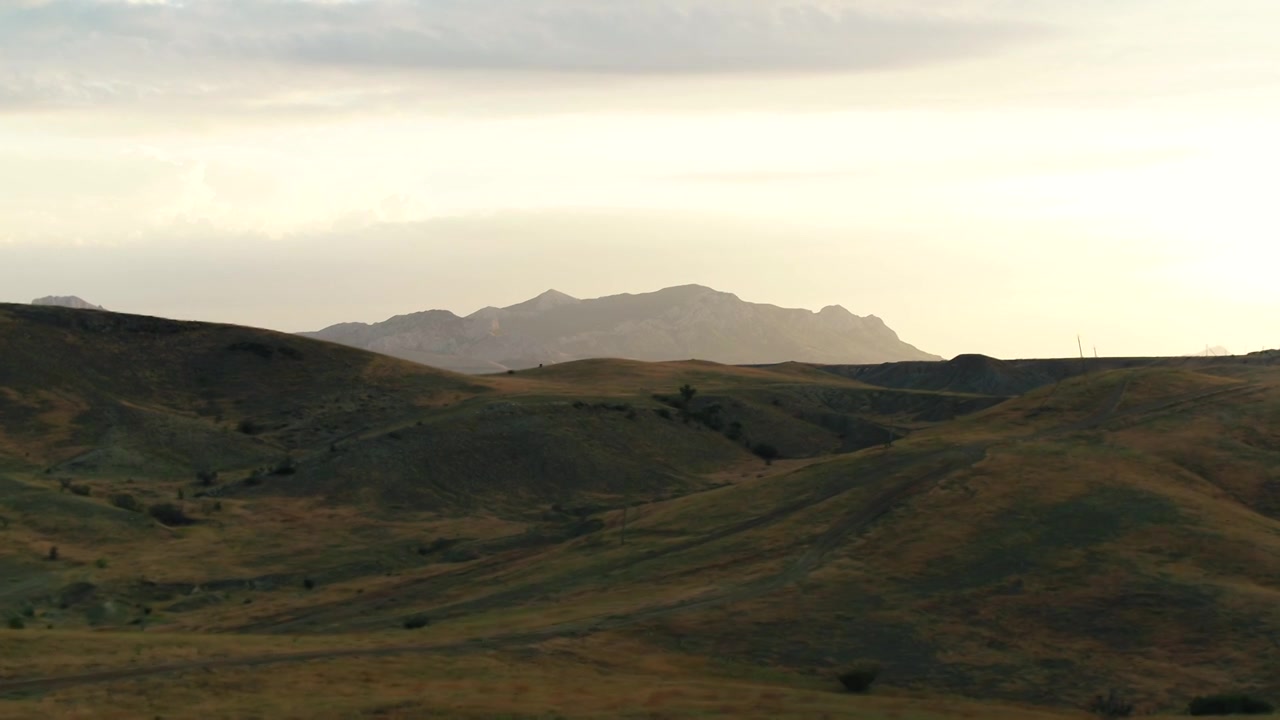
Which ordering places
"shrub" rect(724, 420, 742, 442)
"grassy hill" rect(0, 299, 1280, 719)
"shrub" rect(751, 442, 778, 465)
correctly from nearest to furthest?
1. "grassy hill" rect(0, 299, 1280, 719)
2. "shrub" rect(751, 442, 778, 465)
3. "shrub" rect(724, 420, 742, 442)

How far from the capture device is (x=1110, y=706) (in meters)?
41.4

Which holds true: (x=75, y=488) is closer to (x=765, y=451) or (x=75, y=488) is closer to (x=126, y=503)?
(x=126, y=503)

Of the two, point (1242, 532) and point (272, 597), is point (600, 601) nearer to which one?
point (272, 597)

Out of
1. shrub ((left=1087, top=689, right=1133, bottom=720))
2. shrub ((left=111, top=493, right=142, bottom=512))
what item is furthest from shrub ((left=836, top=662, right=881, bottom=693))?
shrub ((left=111, top=493, right=142, bottom=512))

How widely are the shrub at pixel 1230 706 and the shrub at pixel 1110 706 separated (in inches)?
77.1

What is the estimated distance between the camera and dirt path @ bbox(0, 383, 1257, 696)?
133 feet

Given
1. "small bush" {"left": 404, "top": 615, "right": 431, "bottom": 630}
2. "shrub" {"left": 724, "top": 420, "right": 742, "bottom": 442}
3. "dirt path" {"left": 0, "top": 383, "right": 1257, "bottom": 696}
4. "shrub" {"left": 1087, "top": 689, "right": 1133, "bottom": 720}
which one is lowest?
"shrub" {"left": 1087, "top": 689, "right": 1133, "bottom": 720}

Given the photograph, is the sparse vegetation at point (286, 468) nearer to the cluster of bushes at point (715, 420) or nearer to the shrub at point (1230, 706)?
the cluster of bushes at point (715, 420)

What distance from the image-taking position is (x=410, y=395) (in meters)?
124

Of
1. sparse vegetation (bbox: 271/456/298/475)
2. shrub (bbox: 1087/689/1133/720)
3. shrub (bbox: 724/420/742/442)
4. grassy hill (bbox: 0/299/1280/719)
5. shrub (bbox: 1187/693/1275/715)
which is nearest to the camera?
shrub (bbox: 1187/693/1275/715)

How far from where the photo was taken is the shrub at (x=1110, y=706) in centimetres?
4084

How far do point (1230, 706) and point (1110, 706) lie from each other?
3497 mm

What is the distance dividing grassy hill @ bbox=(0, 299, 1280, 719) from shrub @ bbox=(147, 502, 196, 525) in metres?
1.07

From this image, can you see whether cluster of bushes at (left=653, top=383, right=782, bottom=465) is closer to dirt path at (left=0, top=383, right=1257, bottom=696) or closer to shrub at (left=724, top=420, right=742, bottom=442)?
shrub at (left=724, top=420, right=742, bottom=442)
